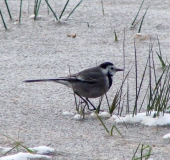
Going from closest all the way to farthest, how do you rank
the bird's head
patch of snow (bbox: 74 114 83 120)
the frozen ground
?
the frozen ground → patch of snow (bbox: 74 114 83 120) → the bird's head

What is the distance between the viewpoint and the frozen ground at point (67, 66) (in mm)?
4508

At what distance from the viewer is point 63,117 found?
17.0 feet

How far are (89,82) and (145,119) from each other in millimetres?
969

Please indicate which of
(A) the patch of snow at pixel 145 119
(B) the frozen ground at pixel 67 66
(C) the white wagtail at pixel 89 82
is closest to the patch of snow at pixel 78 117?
(B) the frozen ground at pixel 67 66

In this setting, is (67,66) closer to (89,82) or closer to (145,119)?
(89,82)

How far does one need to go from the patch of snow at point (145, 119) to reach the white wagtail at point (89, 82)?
2.25 feet

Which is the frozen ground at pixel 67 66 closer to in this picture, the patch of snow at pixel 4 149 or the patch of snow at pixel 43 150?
the patch of snow at pixel 43 150

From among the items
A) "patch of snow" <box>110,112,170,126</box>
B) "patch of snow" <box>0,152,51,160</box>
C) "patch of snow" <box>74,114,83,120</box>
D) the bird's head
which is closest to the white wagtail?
the bird's head

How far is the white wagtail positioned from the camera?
566 centimetres

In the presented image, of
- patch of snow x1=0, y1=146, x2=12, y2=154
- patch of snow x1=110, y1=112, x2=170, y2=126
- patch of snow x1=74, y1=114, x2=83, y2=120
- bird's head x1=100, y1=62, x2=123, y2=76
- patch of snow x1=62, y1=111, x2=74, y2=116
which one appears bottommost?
patch of snow x1=62, y1=111, x2=74, y2=116

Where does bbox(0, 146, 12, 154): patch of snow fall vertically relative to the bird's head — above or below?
above

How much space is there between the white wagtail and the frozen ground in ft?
0.43

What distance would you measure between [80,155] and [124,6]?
14.2 feet

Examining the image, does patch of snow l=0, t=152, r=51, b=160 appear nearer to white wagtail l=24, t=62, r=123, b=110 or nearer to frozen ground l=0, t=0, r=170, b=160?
frozen ground l=0, t=0, r=170, b=160
